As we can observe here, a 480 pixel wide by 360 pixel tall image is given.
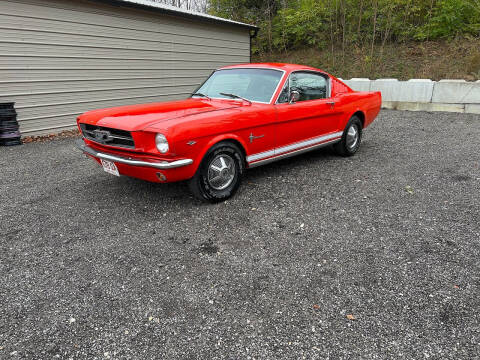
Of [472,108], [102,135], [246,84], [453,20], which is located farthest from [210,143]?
[453,20]

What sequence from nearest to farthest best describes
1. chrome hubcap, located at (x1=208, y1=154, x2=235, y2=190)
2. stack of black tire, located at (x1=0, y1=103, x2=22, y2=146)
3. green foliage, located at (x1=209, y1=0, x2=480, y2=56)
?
chrome hubcap, located at (x1=208, y1=154, x2=235, y2=190)
stack of black tire, located at (x1=0, y1=103, x2=22, y2=146)
green foliage, located at (x1=209, y1=0, x2=480, y2=56)

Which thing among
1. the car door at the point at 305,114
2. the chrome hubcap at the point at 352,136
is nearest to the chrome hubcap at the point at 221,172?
the car door at the point at 305,114

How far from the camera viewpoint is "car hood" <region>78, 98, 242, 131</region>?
3072 millimetres

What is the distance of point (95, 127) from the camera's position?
3.48 m

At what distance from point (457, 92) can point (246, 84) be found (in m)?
7.68

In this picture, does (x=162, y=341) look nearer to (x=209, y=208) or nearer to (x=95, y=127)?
(x=209, y=208)

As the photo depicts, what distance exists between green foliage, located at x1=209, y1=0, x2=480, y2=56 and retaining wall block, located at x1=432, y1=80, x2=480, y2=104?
449 cm

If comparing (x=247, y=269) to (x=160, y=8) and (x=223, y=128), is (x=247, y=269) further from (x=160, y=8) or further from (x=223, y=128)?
(x=160, y=8)

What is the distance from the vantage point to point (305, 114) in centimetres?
421

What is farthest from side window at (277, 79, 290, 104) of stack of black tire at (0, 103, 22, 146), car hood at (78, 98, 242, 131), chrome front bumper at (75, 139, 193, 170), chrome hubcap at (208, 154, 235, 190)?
stack of black tire at (0, 103, 22, 146)

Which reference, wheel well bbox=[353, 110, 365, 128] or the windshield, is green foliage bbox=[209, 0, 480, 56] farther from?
the windshield

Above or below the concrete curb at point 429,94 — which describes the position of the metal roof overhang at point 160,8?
above

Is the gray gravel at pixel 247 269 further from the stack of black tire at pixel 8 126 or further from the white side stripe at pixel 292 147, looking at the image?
the stack of black tire at pixel 8 126

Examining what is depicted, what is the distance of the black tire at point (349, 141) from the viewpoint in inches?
203
